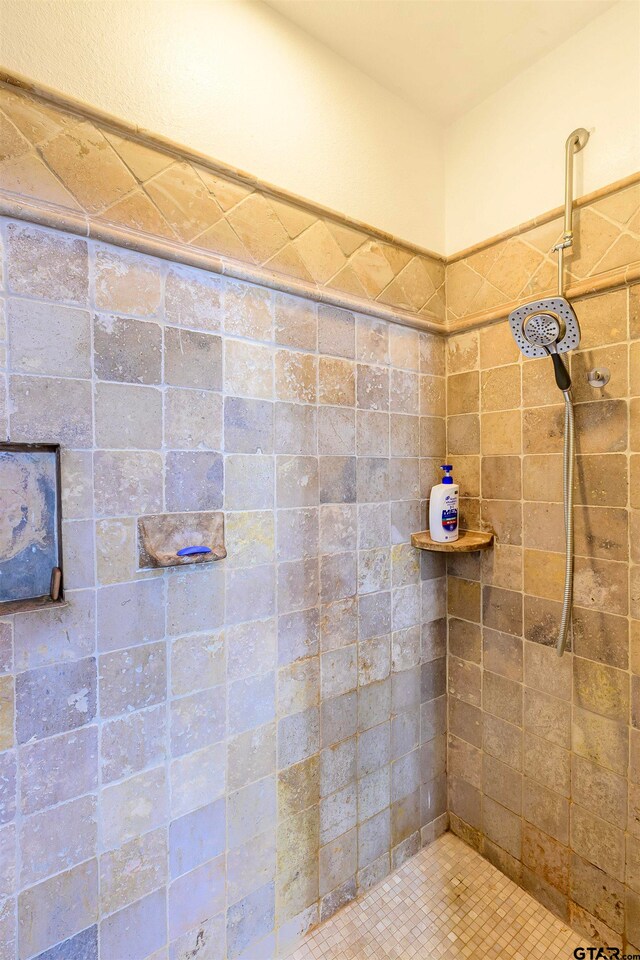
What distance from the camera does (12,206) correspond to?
2.23 ft

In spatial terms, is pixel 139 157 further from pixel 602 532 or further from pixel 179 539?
pixel 602 532

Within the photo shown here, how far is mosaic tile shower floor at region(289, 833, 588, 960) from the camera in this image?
1.00m

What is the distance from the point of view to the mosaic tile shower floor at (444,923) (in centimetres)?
100

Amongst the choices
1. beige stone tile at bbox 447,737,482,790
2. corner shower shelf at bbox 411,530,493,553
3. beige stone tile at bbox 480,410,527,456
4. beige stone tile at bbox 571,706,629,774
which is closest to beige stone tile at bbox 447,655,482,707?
beige stone tile at bbox 447,737,482,790

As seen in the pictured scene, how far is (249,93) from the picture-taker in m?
0.94

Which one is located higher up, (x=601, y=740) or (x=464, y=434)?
(x=464, y=434)

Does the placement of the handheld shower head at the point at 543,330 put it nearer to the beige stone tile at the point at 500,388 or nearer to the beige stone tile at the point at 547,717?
the beige stone tile at the point at 500,388

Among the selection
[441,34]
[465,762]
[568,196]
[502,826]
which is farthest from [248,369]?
[502,826]

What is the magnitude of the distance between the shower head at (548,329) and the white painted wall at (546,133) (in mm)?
382

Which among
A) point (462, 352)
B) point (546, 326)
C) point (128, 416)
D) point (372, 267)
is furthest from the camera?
point (462, 352)

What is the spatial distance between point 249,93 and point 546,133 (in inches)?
30.5

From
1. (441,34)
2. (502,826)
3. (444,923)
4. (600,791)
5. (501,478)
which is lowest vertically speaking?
(444,923)

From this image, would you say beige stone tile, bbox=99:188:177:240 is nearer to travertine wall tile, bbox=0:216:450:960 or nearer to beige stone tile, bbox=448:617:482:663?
travertine wall tile, bbox=0:216:450:960

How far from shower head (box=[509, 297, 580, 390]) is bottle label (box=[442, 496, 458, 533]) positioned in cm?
42
